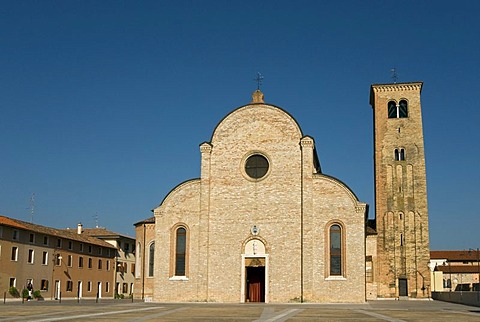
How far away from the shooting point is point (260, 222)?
38.4m

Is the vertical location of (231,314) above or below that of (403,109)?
below

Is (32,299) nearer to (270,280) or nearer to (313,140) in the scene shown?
(270,280)

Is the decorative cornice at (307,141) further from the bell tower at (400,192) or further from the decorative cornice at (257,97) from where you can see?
the bell tower at (400,192)

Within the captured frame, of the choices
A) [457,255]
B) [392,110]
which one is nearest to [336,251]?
[392,110]

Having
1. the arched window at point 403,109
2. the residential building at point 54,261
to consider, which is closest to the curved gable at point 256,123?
the arched window at point 403,109

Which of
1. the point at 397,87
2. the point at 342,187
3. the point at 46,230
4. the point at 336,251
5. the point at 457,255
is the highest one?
the point at 397,87

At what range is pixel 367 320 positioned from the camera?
20.2m

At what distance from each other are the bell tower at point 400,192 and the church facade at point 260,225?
34.5 feet

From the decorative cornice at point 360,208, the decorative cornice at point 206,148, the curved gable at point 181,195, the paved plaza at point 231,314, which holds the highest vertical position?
the decorative cornice at point 206,148

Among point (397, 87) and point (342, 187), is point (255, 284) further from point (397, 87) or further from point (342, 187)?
point (397, 87)

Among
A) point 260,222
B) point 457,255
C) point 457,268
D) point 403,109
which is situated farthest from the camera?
point 457,255

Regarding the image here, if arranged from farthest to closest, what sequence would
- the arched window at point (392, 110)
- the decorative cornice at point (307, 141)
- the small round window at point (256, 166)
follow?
1. the arched window at point (392, 110)
2. the small round window at point (256, 166)
3. the decorative cornice at point (307, 141)

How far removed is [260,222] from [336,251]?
559 centimetres

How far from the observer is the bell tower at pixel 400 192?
47.6 meters
